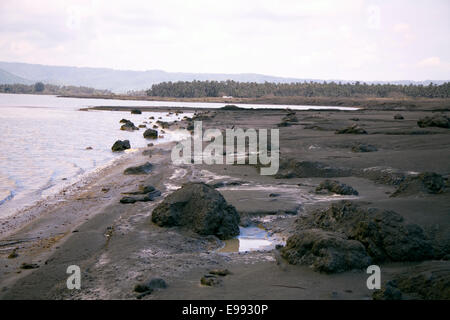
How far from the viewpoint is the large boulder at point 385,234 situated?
4.88m

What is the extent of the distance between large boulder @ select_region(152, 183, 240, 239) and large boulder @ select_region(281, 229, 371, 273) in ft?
4.71

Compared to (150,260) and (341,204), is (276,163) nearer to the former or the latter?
(341,204)

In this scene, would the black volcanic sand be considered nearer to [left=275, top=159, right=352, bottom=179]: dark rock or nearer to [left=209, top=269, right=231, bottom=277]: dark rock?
[left=209, top=269, right=231, bottom=277]: dark rock

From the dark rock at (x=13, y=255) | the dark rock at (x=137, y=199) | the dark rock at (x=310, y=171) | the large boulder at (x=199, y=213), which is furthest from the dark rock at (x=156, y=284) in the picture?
the dark rock at (x=310, y=171)

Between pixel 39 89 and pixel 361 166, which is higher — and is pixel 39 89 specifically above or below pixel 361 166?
above

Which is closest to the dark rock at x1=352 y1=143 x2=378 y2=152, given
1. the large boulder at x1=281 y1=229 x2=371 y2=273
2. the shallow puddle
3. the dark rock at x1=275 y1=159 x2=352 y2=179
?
the dark rock at x1=275 y1=159 x2=352 y2=179

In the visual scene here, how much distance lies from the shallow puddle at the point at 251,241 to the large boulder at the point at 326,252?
2.55 ft

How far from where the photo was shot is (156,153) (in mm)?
16484

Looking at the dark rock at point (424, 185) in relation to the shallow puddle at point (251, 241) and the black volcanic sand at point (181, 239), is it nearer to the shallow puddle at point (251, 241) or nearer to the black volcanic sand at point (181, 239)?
the black volcanic sand at point (181, 239)

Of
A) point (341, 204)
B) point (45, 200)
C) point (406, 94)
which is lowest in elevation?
point (45, 200)

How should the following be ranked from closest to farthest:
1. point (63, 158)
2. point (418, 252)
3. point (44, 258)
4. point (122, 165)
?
point (418, 252)
point (44, 258)
point (122, 165)
point (63, 158)

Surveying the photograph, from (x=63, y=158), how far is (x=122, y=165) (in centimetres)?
358

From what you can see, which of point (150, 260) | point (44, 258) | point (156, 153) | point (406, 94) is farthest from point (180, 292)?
point (406, 94)

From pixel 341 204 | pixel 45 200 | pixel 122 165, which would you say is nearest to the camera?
pixel 341 204
